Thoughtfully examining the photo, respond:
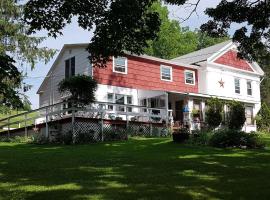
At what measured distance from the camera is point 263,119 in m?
40.1

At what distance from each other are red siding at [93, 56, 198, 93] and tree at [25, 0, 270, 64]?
12938 millimetres

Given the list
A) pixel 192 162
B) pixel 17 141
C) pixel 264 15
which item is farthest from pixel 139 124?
pixel 192 162

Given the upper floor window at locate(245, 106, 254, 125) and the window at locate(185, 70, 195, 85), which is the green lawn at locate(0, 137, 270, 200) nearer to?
the window at locate(185, 70, 195, 85)

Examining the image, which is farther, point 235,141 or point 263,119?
point 263,119

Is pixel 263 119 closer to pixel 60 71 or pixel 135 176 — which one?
pixel 60 71

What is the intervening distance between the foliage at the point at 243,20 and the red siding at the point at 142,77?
13.8 m

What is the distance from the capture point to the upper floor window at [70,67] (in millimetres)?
32656

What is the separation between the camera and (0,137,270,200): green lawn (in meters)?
8.52

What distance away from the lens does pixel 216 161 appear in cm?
1373

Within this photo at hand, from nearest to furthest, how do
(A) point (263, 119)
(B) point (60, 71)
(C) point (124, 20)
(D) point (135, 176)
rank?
(D) point (135, 176) → (C) point (124, 20) → (B) point (60, 71) → (A) point (263, 119)

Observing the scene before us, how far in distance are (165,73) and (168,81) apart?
0.67m

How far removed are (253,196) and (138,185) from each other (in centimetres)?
227

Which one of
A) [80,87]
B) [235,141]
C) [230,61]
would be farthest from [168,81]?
[235,141]

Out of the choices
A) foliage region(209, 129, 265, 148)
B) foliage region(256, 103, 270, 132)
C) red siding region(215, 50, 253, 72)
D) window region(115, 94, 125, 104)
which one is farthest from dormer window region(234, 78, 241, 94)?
foliage region(209, 129, 265, 148)
